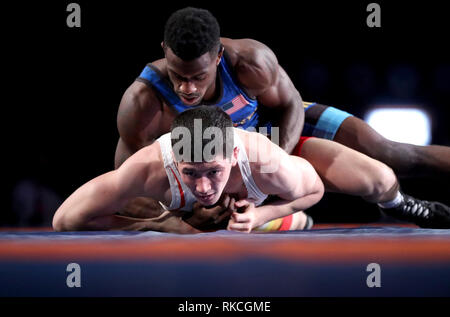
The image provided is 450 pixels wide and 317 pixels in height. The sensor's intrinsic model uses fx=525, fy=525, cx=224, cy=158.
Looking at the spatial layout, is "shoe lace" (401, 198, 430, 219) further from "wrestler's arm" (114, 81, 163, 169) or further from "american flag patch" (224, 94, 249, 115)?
"wrestler's arm" (114, 81, 163, 169)

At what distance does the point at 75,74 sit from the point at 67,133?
390 millimetres

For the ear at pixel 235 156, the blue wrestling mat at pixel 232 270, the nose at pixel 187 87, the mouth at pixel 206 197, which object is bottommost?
the blue wrestling mat at pixel 232 270

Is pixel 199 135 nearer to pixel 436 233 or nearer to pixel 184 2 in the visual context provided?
pixel 436 233

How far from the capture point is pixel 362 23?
3064mm

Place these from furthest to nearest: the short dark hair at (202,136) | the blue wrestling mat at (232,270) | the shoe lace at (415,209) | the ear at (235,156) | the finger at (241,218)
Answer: the shoe lace at (415,209) → the finger at (241,218) → the ear at (235,156) → the short dark hair at (202,136) → the blue wrestling mat at (232,270)

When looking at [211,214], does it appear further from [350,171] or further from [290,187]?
[350,171]

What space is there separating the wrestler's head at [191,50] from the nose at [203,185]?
44cm

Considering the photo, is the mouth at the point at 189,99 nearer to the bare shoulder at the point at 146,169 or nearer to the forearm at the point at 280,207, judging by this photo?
the bare shoulder at the point at 146,169

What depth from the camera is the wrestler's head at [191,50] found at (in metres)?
1.86

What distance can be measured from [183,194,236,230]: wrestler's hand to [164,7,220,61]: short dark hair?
532mm

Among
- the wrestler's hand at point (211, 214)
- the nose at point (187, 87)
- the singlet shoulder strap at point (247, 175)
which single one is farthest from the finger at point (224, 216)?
the nose at point (187, 87)

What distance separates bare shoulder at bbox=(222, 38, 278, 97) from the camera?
2.15 metres

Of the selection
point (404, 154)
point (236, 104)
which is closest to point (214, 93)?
point (236, 104)

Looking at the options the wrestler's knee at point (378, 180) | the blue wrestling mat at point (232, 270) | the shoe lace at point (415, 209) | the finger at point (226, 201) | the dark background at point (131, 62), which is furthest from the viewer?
the dark background at point (131, 62)
